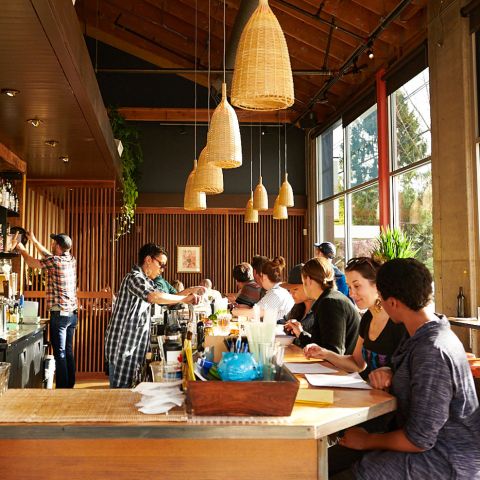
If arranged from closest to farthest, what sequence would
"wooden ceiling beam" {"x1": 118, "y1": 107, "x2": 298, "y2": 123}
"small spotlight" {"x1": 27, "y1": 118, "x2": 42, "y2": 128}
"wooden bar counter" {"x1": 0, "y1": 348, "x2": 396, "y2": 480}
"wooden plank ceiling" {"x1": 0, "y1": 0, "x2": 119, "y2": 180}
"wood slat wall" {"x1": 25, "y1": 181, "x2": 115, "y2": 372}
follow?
"wooden bar counter" {"x1": 0, "y1": 348, "x2": 396, "y2": 480} < "wooden plank ceiling" {"x1": 0, "y1": 0, "x2": 119, "y2": 180} < "small spotlight" {"x1": 27, "y1": 118, "x2": 42, "y2": 128} < "wood slat wall" {"x1": 25, "y1": 181, "x2": 115, "y2": 372} < "wooden ceiling beam" {"x1": 118, "y1": 107, "x2": 298, "y2": 123}

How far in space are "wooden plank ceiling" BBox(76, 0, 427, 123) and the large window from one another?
56 centimetres

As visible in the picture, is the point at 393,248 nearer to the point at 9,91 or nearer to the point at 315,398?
the point at 9,91

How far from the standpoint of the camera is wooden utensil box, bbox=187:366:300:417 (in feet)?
6.52

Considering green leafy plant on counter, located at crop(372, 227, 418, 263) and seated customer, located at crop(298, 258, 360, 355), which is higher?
green leafy plant on counter, located at crop(372, 227, 418, 263)

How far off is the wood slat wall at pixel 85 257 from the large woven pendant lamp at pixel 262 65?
230 inches

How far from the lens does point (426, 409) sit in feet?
6.77

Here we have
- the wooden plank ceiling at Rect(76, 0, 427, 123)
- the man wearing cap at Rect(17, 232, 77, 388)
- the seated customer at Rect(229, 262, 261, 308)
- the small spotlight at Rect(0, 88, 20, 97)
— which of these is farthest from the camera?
the wooden plank ceiling at Rect(76, 0, 427, 123)

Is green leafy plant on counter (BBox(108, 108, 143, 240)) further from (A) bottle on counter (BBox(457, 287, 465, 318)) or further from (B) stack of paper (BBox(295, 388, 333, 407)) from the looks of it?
(B) stack of paper (BBox(295, 388, 333, 407))

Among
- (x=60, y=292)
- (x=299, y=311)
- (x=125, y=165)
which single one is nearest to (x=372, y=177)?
(x=125, y=165)

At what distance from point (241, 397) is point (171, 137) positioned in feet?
34.3

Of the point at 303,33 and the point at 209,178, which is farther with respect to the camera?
the point at 303,33

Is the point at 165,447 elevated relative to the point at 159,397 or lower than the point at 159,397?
lower

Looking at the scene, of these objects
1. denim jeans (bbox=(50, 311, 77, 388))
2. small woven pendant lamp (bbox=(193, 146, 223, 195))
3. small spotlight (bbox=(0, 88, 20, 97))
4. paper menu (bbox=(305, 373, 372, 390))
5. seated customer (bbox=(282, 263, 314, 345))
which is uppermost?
small spotlight (bbox=(0, 88, 20, 97))

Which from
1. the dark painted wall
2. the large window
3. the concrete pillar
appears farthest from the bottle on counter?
the dark painted wall
